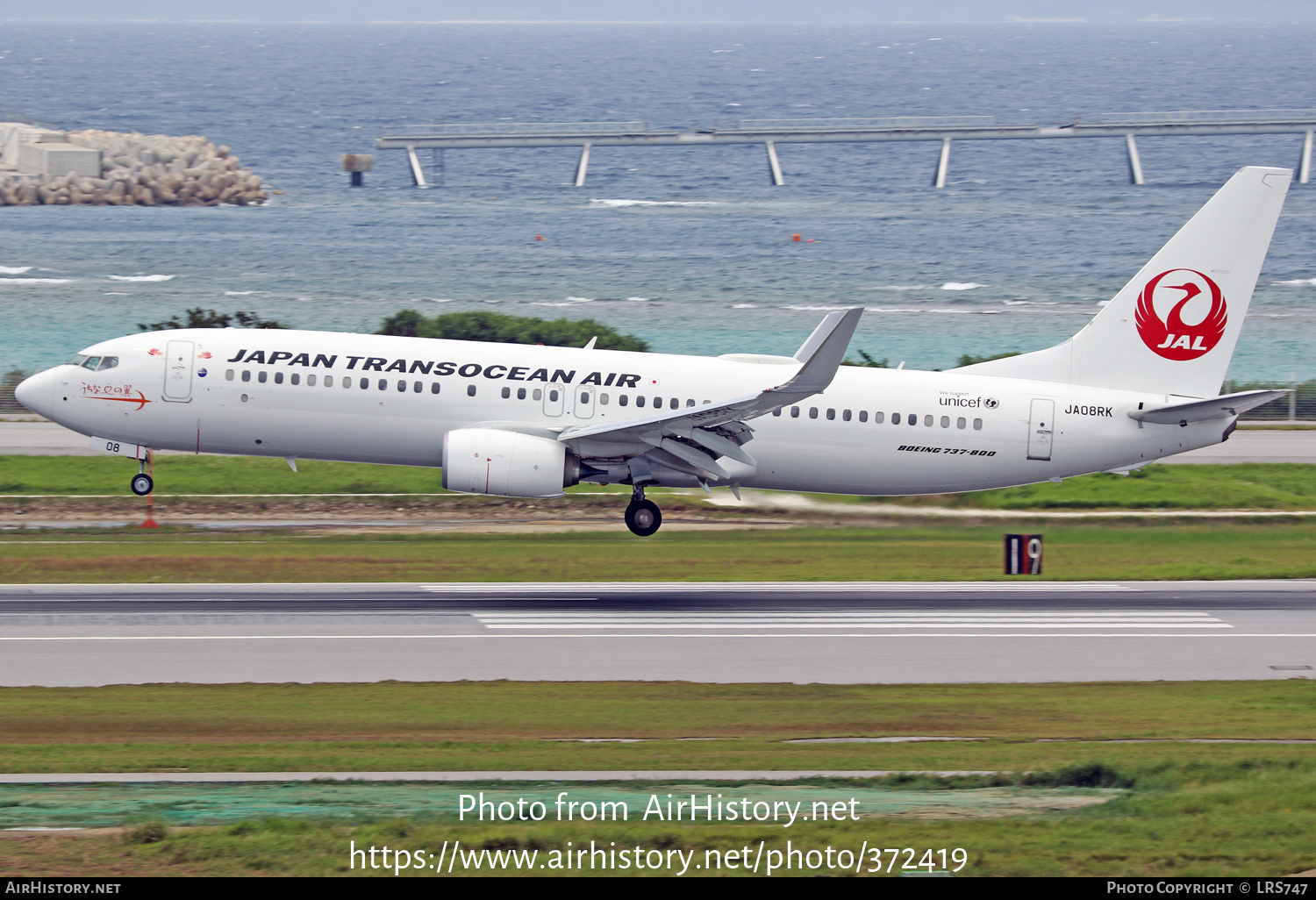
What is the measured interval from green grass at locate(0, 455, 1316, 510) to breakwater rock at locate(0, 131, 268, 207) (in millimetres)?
114954

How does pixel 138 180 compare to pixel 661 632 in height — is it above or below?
above

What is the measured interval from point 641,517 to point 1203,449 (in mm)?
25717

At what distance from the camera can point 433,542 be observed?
37.7 meters

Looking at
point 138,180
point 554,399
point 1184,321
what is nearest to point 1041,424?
point 1184,321

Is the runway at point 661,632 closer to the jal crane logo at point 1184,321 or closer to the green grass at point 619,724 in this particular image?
the green grass at point 619,724

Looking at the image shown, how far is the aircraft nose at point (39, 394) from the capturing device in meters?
35.5

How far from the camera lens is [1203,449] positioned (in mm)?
51906

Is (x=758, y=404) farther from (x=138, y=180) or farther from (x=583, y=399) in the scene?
(x=138, y=180)

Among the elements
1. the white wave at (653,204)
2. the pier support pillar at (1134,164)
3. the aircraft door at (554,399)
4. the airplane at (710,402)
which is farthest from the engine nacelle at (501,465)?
the pier support pillar at (1134,164)

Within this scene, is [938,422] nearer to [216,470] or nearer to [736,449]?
[736,449]

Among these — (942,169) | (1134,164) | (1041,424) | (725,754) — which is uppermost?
(1134,164)

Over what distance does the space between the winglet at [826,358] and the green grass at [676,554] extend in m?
5.55

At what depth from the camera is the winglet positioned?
98.9ft

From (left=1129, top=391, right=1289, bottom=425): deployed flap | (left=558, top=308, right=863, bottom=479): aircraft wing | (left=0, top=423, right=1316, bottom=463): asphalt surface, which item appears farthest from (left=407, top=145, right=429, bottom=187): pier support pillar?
(left=1129, top=391, right=1289, bottom=425): deployed flap
